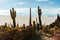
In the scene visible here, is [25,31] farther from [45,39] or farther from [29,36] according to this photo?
[45,39]

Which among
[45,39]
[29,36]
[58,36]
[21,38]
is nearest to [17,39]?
[21,38]

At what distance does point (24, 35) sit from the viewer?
85.0 ft

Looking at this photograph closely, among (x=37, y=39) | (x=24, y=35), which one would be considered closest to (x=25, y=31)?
(x=24, y=35)

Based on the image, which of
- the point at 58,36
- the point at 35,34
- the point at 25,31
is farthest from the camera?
the point at 35,34

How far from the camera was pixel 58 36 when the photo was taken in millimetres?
13695

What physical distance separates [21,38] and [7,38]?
1804 mm

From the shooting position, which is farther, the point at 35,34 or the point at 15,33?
the point at 35,34

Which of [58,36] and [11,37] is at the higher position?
[58,36]

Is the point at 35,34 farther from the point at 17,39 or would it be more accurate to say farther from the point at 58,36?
the point at 58,36

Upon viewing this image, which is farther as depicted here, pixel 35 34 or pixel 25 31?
pixel 35 34

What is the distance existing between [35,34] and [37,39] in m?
1.11

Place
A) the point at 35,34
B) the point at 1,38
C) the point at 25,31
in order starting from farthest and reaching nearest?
the point at 35,34 < the point at 25,31 < the point at 1,38

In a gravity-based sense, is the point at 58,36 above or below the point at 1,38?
above

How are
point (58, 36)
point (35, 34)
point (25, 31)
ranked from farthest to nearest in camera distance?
point (35, 34)
point (25, 31)
point (58, 36)
